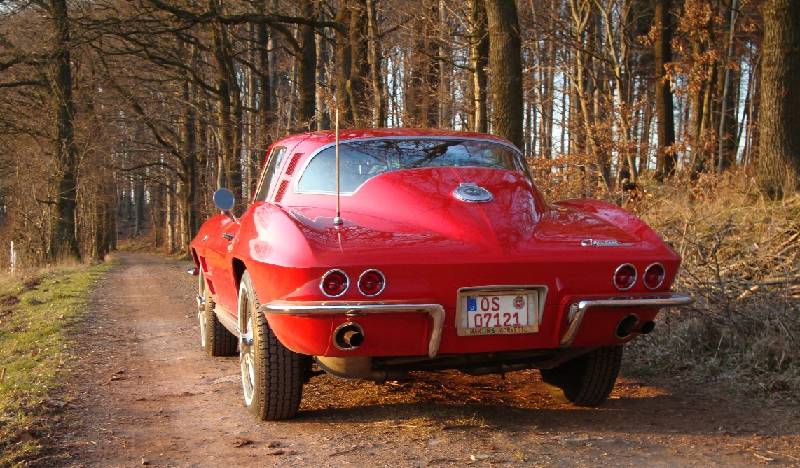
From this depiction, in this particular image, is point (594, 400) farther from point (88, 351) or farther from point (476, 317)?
point (88, 351)

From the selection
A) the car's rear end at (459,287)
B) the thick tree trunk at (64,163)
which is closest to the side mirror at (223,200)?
the car's rear end at (459,287)

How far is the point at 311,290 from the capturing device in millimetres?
3809

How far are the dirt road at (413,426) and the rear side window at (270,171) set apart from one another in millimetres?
1317

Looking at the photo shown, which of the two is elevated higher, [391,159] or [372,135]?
[372,135]

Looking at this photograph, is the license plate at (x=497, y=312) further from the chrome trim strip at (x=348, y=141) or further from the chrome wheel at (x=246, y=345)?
the chrome wheel at (x=246, y=345)

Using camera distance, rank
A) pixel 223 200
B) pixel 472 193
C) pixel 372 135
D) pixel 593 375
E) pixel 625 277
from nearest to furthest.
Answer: pixel 625 277
pixel 472 193
pixel 593 375
pixel 372 135
pixel 223 200

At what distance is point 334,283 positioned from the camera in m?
3.81

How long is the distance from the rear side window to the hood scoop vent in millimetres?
1449

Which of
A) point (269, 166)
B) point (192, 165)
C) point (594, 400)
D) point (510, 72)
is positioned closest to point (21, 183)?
point (192, 165)

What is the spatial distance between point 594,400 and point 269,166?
2.69 metres

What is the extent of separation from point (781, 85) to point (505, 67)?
3.33 metres

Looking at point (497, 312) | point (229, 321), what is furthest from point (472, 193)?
point (229, 321)

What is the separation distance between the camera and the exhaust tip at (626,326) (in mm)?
4227

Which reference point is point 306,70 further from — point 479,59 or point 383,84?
point 479,59
